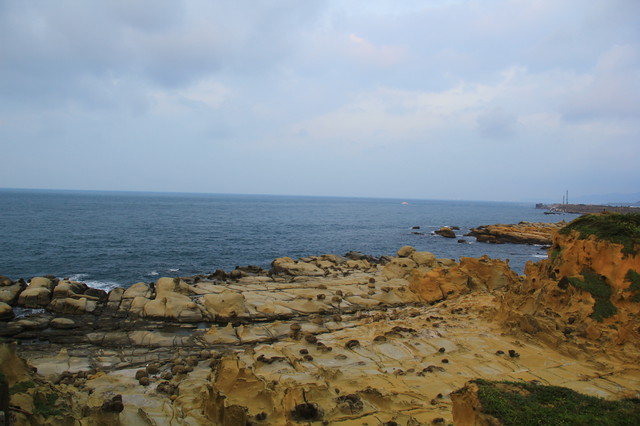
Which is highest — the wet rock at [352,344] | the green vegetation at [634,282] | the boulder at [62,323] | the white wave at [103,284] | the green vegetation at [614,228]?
the green vegetation at [614,228]

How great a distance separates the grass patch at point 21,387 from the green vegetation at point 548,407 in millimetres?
12295

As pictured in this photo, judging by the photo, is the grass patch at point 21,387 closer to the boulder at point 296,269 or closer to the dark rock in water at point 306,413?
the dark rock in water at point 306,413

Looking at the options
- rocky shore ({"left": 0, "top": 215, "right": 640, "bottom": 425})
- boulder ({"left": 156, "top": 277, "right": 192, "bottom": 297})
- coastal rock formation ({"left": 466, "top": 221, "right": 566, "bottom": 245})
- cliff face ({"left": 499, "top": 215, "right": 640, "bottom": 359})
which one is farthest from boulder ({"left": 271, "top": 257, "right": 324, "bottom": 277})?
coastal rock formation ({"left": 466, "top": 221, "right": 566, "bottom": 245})

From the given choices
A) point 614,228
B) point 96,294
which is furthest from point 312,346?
point 96,294

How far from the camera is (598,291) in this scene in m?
18.7

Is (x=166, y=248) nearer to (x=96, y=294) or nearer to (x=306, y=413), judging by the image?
(x=96, y=294)

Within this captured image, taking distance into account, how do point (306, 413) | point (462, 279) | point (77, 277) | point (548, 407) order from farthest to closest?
point (77, 277) < point (462, 279) < point (306, 413) < point (548, 407)

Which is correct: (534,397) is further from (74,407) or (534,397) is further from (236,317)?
(236,317)

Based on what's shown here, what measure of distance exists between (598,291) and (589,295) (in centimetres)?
45

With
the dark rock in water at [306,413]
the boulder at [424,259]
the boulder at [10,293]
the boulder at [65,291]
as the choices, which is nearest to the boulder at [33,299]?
the boulder at [10,293]

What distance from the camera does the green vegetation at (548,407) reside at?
7738mm

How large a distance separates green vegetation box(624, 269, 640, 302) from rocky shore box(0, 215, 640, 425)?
6 cm

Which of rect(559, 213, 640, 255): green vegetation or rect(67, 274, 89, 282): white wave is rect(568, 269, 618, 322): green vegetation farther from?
rect(67, 274, 89, 282): white wave

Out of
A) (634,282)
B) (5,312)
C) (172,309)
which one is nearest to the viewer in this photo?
(634,282)
